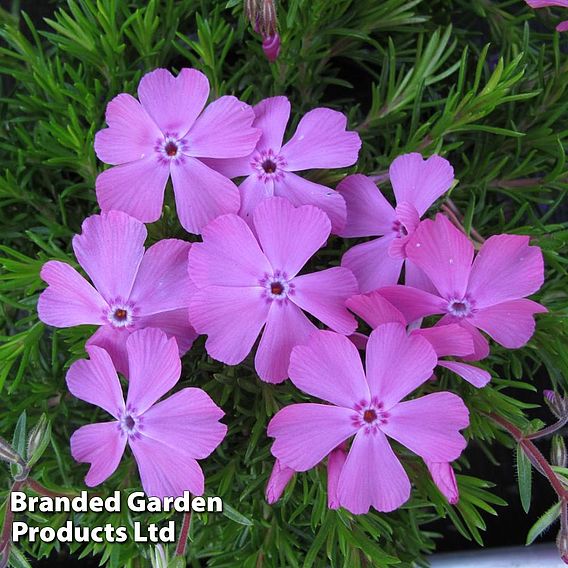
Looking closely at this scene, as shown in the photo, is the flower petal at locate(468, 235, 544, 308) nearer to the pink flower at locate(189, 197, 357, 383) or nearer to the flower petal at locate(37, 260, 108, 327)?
the pink flower at locate(189, 197, 357, 383)

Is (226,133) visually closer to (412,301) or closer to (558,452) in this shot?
(412,301)

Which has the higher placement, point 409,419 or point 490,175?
point 490,175

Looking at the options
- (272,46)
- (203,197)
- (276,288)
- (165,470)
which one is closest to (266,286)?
(276,288)

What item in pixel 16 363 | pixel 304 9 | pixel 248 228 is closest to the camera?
pixel 248 228

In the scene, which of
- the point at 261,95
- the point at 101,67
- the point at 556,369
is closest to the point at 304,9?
the point at 261,95

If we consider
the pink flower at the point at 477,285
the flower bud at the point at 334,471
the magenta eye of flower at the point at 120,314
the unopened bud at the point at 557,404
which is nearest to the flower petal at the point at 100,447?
the magenta eye of flower at the point at 120,314

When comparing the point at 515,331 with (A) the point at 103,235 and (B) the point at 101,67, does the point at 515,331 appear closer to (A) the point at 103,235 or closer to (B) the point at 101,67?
(A) the point at 103,235

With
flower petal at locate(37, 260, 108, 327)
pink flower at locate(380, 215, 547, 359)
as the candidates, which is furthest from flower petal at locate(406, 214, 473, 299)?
flower petal at locate(37, 260, 108, 327)
